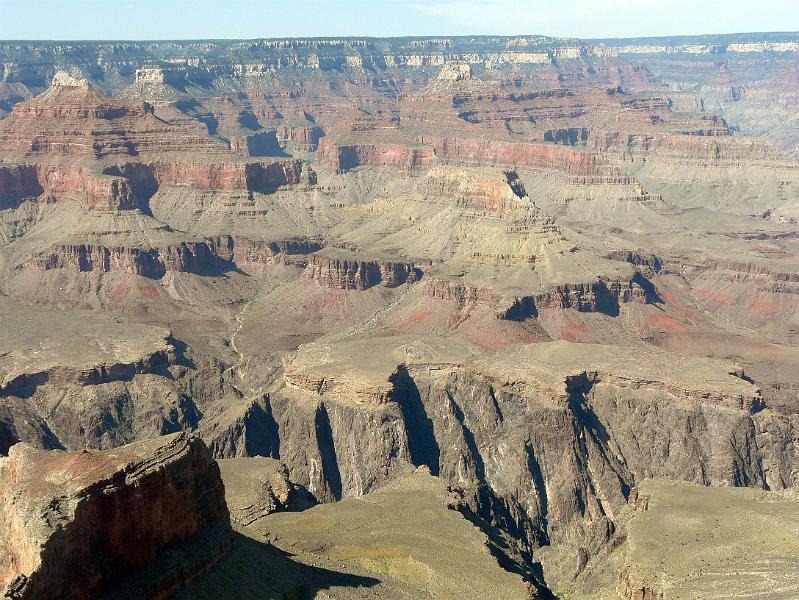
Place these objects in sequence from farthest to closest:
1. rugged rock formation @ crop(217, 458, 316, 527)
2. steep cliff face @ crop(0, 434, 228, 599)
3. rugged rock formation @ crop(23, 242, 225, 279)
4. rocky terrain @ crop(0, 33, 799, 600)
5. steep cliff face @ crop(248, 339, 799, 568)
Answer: rugged rock formation @ crop(23, 242, 225, 279) < steep cliff face @ crop(248, 339, 799, 568) < rugged rock formation @ crop(217, 458, 316, 527) < rocky terrain @ crop(0, 33, 799, 600) < steep cliff face @ crop(0, 434, 228, 599)

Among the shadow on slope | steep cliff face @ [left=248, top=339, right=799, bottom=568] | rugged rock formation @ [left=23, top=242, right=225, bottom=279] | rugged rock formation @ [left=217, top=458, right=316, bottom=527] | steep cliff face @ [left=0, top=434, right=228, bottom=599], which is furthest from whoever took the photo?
rugged rock formation @ [left=23, top=242, right=225, bottom=279]

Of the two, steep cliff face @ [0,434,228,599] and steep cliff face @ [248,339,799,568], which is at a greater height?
steep cliff face @ [0,434,228,599]

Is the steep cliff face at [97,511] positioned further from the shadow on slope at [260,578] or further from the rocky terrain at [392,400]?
the shadow on slope at [260,578]

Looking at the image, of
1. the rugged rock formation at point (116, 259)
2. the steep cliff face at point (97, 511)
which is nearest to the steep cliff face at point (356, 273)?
the rugged rock formation at point (116, 259)

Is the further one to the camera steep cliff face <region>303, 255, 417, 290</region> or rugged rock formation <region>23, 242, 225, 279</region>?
rugged rock formation <region>23, 242, 225, 279</region>

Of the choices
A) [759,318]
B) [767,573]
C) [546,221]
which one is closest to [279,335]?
[546,221]

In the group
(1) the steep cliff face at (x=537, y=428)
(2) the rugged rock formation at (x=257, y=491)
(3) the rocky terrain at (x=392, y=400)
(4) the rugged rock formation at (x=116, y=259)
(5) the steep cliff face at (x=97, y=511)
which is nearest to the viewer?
(5) the steep cliff face at (x=97, y=511)

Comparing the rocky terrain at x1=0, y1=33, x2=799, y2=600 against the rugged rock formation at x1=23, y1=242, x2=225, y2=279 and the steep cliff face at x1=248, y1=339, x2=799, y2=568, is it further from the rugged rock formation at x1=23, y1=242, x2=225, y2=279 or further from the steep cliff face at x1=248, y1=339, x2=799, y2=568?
the rugged rock formation at x1=23, y1=242, x2=225, y2=279

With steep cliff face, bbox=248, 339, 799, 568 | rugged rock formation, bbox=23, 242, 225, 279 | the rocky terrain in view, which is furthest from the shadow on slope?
rugged rock formation, bbox=23, 242, 225, 279

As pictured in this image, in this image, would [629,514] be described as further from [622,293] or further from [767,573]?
[622,293]
